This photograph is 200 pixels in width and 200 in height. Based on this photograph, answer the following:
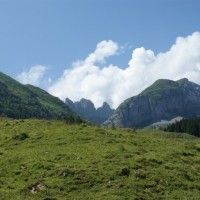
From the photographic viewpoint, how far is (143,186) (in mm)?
34156

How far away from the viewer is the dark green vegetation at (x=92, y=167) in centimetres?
3288

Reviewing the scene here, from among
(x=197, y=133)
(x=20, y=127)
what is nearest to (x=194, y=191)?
(x=20, y=127)

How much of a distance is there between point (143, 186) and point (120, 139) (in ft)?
54.9

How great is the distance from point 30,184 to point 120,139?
61.7 feet

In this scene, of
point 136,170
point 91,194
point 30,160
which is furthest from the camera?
point 30,160

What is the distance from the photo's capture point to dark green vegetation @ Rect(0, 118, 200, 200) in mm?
32875

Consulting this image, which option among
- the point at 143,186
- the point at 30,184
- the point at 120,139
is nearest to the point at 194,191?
the point at 143,186

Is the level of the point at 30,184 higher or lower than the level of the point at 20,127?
lower

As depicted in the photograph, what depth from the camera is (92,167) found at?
37531mm

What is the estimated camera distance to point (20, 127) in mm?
58062

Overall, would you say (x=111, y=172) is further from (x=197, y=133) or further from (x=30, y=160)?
(x=197, y=133)

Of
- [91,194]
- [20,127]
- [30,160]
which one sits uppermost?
[20,127]

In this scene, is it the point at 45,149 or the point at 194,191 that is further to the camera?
the point at 45,149

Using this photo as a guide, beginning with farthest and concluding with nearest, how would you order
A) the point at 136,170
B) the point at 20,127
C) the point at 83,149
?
1. the point at 20,127
2. the point at 83,149
3. the point at 136,170
